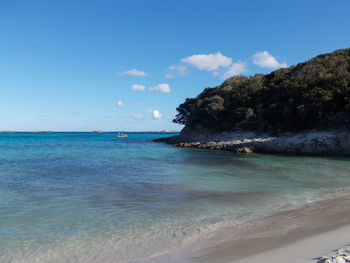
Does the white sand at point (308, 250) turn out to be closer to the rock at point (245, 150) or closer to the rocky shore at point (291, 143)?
the rocky shore at point (291, 143)

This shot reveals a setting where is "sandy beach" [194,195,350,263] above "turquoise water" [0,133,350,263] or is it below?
above

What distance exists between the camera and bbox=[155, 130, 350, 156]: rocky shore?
81.4ft

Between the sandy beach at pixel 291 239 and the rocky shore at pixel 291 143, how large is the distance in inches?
814

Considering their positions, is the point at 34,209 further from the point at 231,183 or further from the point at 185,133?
the point at 185,133

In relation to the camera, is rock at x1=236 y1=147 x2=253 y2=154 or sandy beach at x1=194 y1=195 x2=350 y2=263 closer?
sandy beach at x1=194 y1=195 x2=350 y2=263

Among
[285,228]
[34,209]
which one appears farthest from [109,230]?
[285,228]

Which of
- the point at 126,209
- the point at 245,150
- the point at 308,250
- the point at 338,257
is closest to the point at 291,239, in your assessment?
the point at 308,250

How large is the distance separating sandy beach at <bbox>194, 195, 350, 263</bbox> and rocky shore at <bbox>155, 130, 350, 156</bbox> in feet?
67.8

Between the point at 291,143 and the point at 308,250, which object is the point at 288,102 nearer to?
the point at 291,143

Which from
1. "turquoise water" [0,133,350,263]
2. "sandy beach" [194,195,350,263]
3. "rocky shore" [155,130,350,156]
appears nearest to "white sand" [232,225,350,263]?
"sandy beach" [194,195,350,263]

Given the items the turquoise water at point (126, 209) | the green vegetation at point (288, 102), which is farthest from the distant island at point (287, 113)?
the turquoise water at point (126, 209)

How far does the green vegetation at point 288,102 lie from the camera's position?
2839cm

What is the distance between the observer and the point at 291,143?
27547 millimetres

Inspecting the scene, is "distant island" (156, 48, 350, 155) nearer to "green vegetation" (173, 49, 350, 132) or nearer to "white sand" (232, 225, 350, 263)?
"green vegetation" (173, 49, 350, 132)
